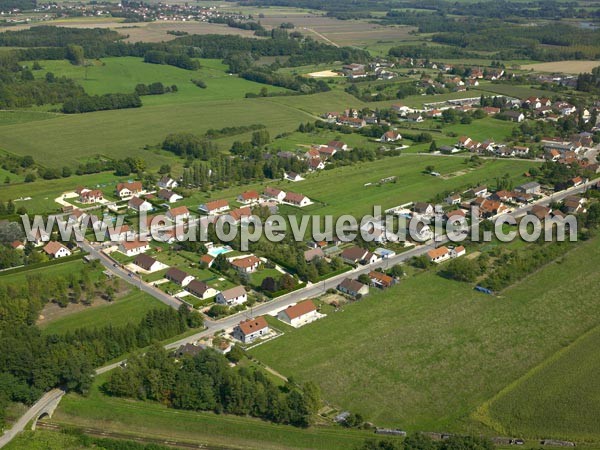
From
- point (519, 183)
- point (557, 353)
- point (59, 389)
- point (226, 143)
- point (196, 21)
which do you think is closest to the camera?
point (59, 389)

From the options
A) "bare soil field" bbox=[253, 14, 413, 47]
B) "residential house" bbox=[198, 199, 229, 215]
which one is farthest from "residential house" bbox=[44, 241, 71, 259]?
"bare soil field" bbox=[253, 14, 413, 47]

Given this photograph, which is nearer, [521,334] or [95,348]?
[95,348]

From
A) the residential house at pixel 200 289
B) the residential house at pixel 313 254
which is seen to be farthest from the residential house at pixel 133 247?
the residential house at pixel 313 254

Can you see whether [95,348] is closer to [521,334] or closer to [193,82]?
[521,334]

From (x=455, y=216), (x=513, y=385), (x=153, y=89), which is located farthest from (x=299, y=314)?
(x=153, y=89)

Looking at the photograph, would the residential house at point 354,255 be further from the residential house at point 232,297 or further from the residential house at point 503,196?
the residential house at point 503,196

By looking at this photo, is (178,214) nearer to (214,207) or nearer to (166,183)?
(214,207)

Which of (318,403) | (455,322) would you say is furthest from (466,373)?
(318,403)
